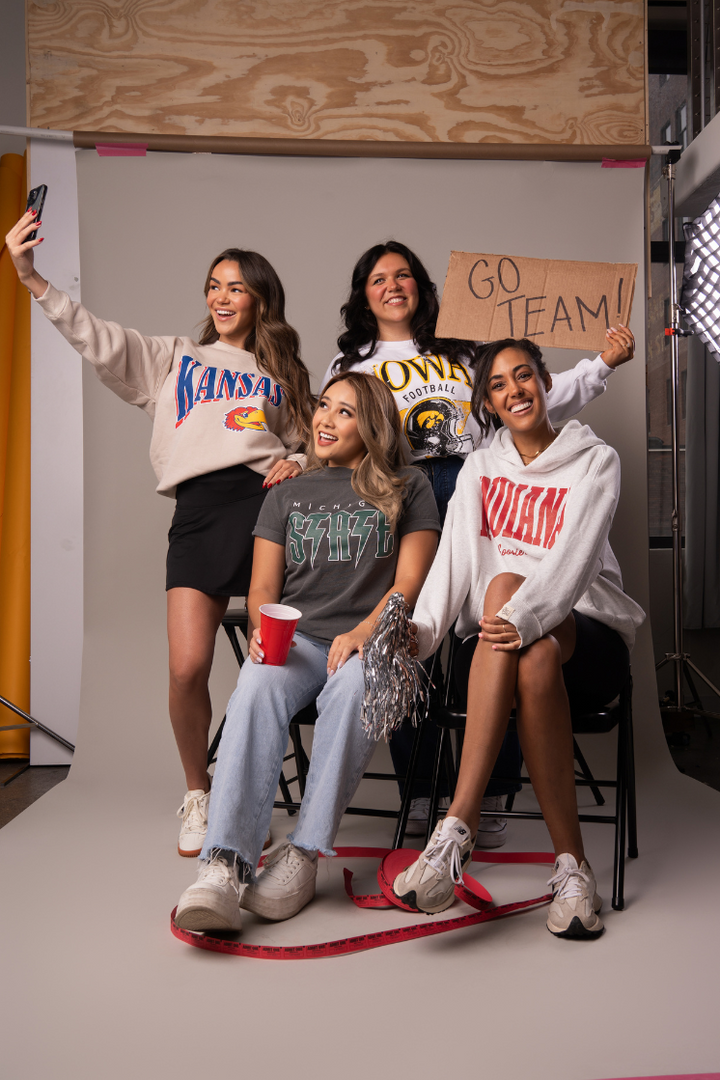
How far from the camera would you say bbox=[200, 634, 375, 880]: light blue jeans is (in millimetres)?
1604

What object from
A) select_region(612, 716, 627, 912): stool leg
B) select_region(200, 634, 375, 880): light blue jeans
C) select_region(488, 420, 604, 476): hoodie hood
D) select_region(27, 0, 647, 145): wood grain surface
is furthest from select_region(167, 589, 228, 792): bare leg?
select_region(27, 0, 647, 145): wood grain surface

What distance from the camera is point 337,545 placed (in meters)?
1.94

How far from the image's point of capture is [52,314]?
2.08m

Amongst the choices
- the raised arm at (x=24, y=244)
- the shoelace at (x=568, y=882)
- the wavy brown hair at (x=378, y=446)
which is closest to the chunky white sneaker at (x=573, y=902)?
the shoelace at (x=568, y=882)

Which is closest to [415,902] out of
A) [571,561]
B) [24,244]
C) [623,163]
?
[571,561]

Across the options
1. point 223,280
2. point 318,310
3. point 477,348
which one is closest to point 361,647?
point 477,348

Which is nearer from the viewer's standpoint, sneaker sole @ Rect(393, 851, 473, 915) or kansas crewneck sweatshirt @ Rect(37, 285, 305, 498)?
sneaker sole @ Rect(393, 851, 473, 915)

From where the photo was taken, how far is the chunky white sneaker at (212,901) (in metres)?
1.50

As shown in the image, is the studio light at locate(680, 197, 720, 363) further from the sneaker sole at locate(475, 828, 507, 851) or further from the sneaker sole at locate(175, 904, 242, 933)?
the sneaker sole at locate(175, 904, 242, 933)

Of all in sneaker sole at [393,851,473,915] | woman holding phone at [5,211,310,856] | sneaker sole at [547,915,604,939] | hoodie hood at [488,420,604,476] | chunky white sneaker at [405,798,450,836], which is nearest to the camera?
sneaker sole at [393,851,473,915]

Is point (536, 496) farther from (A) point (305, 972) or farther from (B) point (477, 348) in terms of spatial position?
(A) point (305, 972)

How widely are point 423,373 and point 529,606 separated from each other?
2.75 feet

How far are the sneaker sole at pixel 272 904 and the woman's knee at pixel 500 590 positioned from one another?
696 mm

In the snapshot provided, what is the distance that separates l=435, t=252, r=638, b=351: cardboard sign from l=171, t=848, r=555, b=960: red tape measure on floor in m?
1.33
